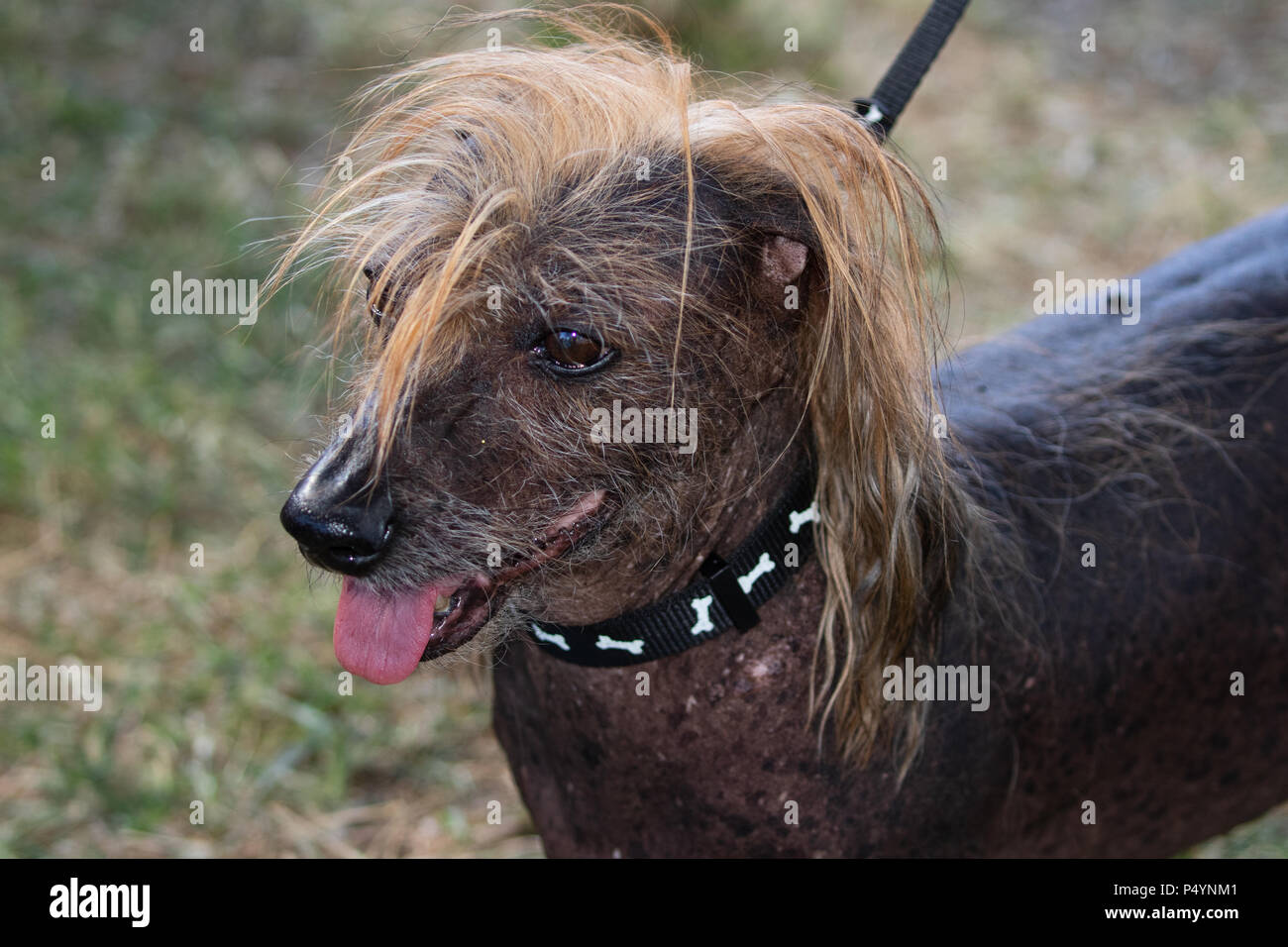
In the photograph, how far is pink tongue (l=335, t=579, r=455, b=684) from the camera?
4.84ft

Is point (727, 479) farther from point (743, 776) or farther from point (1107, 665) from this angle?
point (1107, 665)

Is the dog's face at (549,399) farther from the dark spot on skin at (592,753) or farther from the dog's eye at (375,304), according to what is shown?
the dark spot on skin at (592,753)

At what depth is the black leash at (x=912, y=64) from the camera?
1777 mm

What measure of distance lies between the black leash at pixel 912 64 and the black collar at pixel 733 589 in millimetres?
560

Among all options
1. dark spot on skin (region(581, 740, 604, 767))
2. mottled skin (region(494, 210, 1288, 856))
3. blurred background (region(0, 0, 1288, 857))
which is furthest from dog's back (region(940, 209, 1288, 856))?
dark spot on skin (region(581, 740, 604, 767))

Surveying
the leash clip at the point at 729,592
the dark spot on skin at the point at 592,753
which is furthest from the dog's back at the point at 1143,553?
the dark spot on skin at the point at 592,753

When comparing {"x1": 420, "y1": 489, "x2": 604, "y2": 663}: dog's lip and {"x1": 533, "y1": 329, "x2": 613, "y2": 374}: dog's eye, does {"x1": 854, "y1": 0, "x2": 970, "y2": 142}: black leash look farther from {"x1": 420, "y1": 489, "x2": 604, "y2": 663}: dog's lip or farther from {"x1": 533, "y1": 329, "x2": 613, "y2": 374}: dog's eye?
{"x1": 420, "y1": 489, "x2": 604, "y2": 663}: dog's lip

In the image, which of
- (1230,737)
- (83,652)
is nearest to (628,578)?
(1230,737)

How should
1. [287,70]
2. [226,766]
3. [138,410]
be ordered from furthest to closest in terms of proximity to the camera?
[287,70] → [138,410] → [226,766]

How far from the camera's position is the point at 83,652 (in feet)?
10.1

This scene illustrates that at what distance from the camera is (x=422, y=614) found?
149 centimetres

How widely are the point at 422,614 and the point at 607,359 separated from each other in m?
0.37

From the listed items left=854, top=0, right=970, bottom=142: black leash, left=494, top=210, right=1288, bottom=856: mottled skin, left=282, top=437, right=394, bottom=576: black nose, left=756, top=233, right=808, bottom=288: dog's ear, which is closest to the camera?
left=282, top=437, right=394, bottom=576: black nose
